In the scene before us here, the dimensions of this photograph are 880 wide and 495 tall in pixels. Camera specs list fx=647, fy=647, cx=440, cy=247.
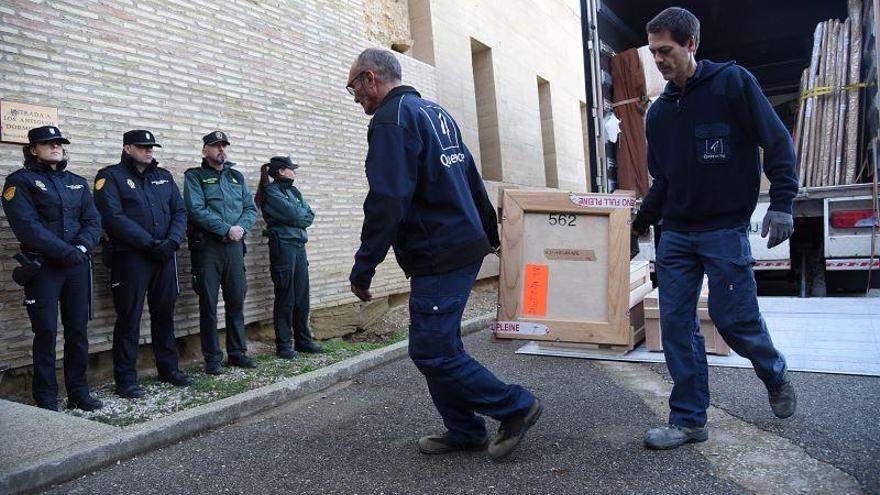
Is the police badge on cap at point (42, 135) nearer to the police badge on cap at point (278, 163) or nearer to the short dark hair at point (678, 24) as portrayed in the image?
the police badge on cap at point (278, 163)

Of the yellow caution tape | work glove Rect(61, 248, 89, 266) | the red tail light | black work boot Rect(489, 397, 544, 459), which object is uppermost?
the yellow caution tape

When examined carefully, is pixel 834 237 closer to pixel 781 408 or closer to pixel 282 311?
pixel 781 408

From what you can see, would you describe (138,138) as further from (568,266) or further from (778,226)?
(778,226)

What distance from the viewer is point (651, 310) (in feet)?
17.5

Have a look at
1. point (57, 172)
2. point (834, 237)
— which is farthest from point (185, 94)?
point (834, 237)

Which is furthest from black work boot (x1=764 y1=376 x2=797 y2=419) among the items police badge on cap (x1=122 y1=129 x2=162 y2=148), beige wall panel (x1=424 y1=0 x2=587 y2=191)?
beige wall panel (x1=424 y1=0 x2=587 y2=191)

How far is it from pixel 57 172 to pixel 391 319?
465 cm

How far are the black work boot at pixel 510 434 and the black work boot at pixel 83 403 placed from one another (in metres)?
2.97

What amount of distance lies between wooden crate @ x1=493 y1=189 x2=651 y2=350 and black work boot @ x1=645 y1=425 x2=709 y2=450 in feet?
4.73

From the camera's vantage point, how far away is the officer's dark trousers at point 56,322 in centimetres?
426

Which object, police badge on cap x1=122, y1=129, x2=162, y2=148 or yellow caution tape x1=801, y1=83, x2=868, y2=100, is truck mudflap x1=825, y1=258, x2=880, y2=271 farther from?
police badge on cap x1=122, y1=129, x2=162, y2=148

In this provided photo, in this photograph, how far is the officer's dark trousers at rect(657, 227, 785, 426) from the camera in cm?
311

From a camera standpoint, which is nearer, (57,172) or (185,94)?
(57,172)

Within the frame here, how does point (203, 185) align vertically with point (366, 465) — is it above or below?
above
